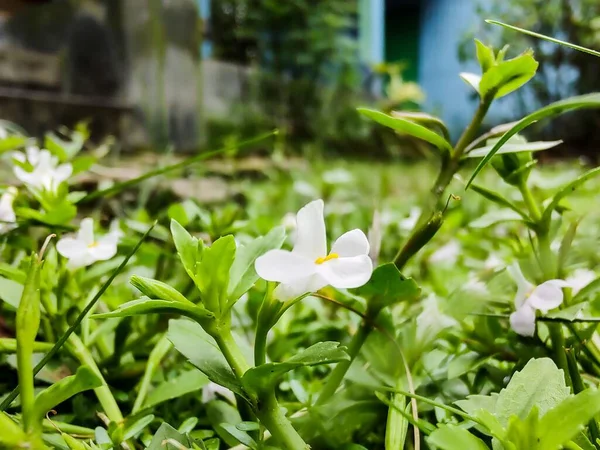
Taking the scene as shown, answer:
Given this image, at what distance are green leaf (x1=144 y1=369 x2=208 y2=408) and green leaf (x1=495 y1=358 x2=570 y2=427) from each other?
0.15 metres

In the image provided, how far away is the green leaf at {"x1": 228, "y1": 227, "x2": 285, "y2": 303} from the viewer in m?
0.22

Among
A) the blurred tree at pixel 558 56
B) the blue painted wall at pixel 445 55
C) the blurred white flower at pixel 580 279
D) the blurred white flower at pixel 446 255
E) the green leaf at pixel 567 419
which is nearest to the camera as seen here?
the green leaf at pixel 567 419

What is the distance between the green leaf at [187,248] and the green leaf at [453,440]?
0.12 meters

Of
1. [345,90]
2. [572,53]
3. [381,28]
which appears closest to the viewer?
[572,53]

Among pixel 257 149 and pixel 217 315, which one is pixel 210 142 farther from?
pixel 217 315

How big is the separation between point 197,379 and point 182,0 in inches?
79.5

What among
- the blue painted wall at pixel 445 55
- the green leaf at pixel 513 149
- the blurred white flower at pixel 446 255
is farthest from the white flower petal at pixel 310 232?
the blue painted wall at pixel 445 55

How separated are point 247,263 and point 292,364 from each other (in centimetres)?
7

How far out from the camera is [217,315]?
21 cm

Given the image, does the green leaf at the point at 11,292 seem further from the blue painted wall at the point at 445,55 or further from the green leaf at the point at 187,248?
the blue painted wall at the point at 445,55

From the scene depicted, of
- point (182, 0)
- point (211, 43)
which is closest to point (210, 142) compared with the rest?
point (211, 43)

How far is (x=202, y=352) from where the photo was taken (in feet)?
0.73

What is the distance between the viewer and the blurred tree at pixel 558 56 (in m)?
2.70

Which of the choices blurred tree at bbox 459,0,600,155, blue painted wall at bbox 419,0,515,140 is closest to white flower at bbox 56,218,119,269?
blurred tree at bbox 459,0,600,155
